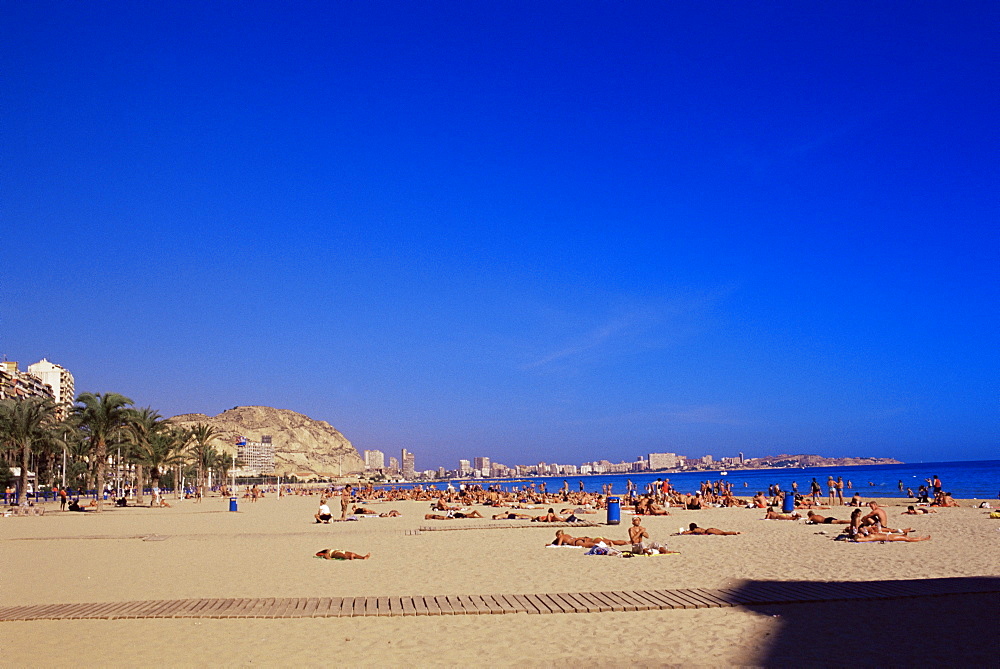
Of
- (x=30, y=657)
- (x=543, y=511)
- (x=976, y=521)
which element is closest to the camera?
(x=30, y=657)

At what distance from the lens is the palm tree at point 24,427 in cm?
3858

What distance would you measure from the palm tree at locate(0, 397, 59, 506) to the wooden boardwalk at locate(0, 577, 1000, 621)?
114ft

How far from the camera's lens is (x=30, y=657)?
6.11m

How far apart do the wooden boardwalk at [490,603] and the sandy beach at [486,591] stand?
22cm

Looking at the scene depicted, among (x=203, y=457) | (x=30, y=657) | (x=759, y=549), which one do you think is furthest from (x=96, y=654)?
(x=203, y=457)

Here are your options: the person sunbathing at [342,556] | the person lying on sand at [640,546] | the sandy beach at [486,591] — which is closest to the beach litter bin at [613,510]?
the sandy beach at [486,591]

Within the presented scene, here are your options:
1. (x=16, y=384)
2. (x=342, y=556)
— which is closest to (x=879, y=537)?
(x=342, y=556)

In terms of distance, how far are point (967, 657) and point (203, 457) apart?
194ft

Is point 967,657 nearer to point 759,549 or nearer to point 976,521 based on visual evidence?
point 759,549

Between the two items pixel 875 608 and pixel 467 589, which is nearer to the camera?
pixel 875 608

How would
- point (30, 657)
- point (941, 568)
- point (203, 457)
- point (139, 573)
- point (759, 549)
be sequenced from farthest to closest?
1. point (203, 457)
2. point (759, 549)
3. point (139, 573)
4. point (941, 568)
5. point (30, 657)

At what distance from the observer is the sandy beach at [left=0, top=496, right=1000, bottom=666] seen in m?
6.07

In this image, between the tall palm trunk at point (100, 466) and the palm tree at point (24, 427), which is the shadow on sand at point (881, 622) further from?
the palm tree at point (24, 427)

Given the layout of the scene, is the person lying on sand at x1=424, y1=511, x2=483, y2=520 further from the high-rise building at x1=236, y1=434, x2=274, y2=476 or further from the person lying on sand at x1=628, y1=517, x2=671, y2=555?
the high-rise building at x1=236, y1=434, x2=274, y2=476
